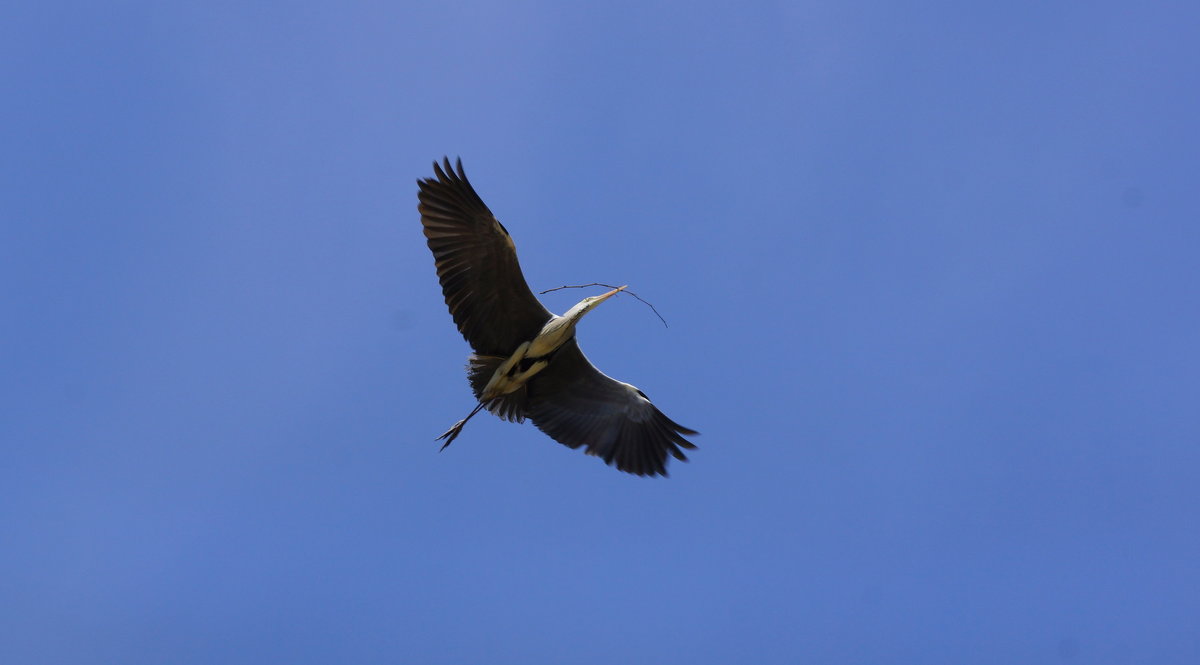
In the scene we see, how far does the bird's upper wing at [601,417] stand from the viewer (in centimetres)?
1196

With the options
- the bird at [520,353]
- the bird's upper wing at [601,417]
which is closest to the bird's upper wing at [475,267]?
the bird at [520,353]

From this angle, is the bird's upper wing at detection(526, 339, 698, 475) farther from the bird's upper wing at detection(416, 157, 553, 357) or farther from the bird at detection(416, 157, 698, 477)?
the bird's upper wing at detection(416, 157, 553, 357)

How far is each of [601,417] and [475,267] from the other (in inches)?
106

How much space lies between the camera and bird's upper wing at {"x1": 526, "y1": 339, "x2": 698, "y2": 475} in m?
12.0

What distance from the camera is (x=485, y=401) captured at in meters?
11.5

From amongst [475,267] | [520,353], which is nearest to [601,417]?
[520,353]

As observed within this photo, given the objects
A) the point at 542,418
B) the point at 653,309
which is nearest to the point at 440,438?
the point at 542,418

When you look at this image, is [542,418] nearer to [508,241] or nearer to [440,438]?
[440,438]

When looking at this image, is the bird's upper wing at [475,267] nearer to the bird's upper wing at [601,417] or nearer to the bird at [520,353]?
the bird at [520,353]

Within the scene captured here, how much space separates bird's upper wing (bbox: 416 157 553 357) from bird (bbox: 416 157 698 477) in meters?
0.01

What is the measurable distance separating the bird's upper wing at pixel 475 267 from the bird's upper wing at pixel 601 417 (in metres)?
0.78

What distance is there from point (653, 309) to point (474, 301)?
226 cm

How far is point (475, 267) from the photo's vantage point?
11.2 metres

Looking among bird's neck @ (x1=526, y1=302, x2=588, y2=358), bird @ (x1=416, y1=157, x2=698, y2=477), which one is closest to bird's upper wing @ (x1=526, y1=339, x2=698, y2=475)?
bird @ (x1=416, y1=157, x2=698, y2=477)
